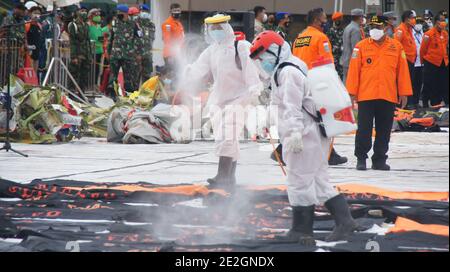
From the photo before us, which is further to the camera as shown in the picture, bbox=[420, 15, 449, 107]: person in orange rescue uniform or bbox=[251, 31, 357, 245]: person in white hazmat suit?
bbox=[420, 15, 449, 107]: person in orange rescue uniform

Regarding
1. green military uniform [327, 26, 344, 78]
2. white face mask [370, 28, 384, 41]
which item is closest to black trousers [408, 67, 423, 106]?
green military uniform [327, 26, 344, 78]

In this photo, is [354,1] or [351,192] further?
[354,1]

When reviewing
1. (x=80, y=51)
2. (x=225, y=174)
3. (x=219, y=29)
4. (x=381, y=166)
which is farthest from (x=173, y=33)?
(x=225, y=174)

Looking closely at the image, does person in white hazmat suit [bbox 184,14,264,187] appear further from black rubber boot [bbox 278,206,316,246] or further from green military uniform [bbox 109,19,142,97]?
green military uniform [bbox 109,19,142,97]

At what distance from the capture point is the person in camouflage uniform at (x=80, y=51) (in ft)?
78.5

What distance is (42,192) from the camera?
33.7 feet

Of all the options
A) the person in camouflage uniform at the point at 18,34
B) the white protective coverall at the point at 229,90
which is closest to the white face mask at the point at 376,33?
the white protective coverall at the point at 229,90

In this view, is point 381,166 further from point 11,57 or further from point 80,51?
point 80,51

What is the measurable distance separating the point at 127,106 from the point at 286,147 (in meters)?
10.2

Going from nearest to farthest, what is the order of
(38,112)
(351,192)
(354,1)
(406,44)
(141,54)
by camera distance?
(351,192), (38,112), (406,44), (141,54), (354,1)

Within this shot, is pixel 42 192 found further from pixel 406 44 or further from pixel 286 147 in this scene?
pixel 406 44

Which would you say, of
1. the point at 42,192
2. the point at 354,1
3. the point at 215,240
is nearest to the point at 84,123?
the point at 42,192

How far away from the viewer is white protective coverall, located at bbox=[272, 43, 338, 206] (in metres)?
7.75

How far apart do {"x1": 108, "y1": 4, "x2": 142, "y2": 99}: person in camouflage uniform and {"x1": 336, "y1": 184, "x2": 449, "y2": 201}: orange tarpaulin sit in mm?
14462
